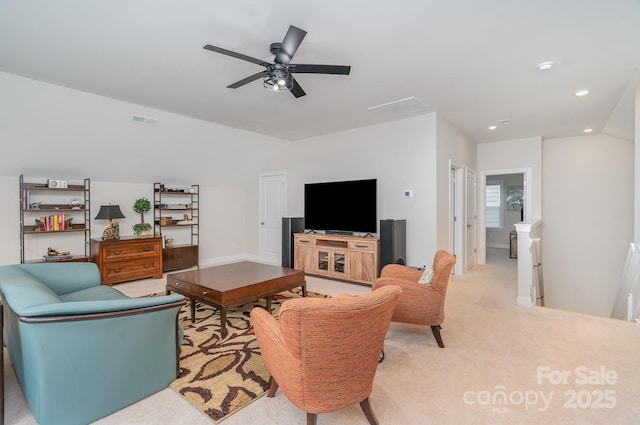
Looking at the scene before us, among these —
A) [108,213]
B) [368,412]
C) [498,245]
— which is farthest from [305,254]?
[498,245]

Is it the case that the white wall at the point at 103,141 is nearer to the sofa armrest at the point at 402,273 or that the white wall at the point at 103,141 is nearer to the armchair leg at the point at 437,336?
the sofa armrest at the point at 402,273

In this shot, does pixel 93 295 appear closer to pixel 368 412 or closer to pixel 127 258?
→ pixel 127 258

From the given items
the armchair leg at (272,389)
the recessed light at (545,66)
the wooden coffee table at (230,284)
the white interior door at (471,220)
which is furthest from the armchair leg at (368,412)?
the white interior door at (471,220)

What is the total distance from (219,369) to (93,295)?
1479 millimetres

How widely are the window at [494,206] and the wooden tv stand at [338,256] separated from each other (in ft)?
20.5

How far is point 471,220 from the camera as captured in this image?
19.9 feet

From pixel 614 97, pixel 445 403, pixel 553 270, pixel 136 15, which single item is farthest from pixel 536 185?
pixel 136 15

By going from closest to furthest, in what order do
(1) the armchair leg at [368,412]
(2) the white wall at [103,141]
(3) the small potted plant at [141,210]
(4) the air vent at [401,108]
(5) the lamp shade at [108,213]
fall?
(1) the armchair leg at [368,412] < (2) the white wall at [103,141] < (4) the air vent at [401,108] < (5) the lamp shade at [108,213] < (3) the small potted plant at [141,210]

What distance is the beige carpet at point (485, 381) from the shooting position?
5.91ft

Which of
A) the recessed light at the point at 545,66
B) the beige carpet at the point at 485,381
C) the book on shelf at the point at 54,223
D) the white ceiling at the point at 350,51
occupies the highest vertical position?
the white ceiling at the point at 350,51

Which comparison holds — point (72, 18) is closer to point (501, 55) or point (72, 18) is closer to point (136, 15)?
point (136, 15)

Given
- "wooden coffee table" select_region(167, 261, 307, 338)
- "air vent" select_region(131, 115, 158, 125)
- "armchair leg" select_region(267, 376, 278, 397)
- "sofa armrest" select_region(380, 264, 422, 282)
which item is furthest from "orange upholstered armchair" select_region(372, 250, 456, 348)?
"air vent" select_region(131, 115, 158, 125)

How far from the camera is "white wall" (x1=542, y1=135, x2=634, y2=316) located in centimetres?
543

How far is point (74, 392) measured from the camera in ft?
5.61
